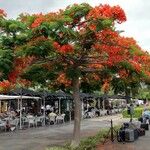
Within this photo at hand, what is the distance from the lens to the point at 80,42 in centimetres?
1902

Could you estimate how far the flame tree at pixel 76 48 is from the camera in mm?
17219

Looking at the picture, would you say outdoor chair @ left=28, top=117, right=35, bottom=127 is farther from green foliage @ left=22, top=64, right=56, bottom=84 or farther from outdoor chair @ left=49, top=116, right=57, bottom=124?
green foliage @ left=22, top=64, right=56, bottom=84

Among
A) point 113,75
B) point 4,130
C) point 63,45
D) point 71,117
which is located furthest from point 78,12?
point 71,117

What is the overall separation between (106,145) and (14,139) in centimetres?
488

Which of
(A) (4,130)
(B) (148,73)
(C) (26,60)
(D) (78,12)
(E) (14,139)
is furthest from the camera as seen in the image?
(A) (4,130)

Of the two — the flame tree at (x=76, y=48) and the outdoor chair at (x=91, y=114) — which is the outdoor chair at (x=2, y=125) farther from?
the outdoor chair at (x=91, y=114)

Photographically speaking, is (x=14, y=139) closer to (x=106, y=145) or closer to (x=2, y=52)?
(x=106, y=145)

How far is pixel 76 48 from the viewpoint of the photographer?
1931cm

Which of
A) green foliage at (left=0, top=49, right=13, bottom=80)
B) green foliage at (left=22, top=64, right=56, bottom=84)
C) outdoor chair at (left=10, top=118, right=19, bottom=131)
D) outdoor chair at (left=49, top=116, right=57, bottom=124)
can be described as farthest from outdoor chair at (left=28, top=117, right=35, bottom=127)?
green foliage at (left=0, top=49, right=13, bottom=80)

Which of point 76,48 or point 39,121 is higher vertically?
point 76,48

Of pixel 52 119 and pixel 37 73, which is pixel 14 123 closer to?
pixel 52 119

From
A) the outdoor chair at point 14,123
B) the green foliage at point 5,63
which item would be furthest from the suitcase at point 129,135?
the green foliage at point 5,63

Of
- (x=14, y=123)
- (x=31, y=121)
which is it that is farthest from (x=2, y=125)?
(x=31, y=121)

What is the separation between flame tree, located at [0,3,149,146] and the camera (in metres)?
17.2
